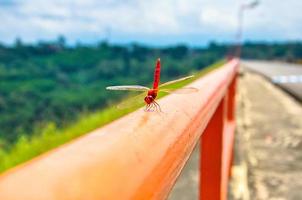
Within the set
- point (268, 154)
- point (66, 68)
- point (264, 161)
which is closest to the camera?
point (264, 161)

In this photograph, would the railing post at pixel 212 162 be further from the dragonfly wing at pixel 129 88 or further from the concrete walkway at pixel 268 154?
the concrete walkway at pixel 268 154

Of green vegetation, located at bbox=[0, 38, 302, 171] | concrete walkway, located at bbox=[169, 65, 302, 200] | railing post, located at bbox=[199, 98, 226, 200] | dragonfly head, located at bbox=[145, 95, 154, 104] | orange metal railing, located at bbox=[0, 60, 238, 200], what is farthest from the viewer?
green vegetation, located at bbox=[0, 38, 302, 171]

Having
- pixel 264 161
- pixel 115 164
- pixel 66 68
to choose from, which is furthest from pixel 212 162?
pixel 66 68

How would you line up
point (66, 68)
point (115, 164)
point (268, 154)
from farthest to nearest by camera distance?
point (66, 68)
point (268, 154)
point (115, 164)

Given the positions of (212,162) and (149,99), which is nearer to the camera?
(149,99)

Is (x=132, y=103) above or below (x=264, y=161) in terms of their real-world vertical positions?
above

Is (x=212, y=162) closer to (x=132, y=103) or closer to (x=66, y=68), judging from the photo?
(x=132, y=103)

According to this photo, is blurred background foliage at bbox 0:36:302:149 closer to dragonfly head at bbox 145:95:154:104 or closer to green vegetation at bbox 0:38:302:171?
green vegetation at bbox 0:38:302:171

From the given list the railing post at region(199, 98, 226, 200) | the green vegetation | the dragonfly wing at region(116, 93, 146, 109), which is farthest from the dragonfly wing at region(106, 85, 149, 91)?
the green vegetation
